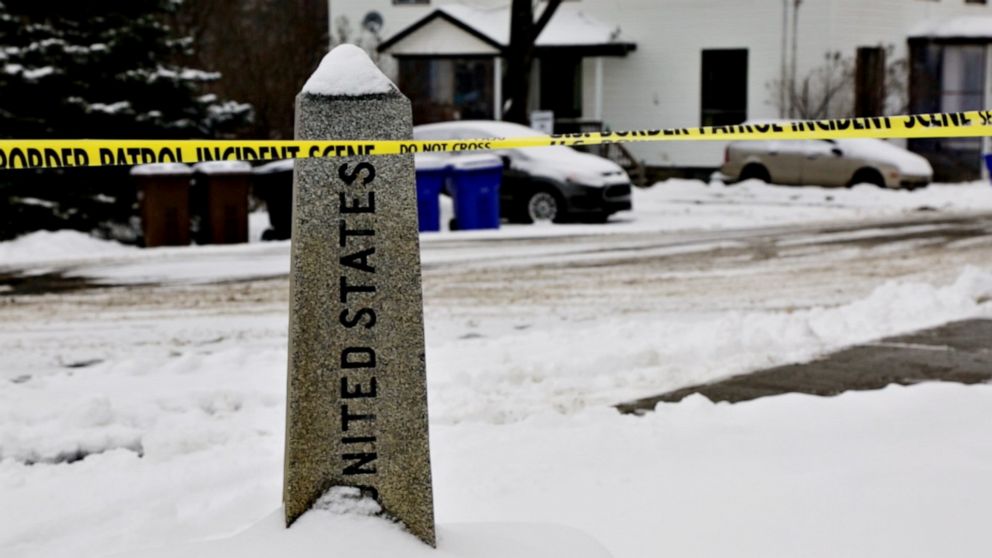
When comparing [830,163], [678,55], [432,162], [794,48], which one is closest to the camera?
[432,162]

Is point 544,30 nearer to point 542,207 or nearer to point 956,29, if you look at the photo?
point 956,29

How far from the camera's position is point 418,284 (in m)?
4.39

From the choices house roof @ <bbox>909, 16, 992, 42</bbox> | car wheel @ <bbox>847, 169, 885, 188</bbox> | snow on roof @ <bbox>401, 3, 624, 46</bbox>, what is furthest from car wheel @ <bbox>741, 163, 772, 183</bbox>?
house roof @ <bbox>909, 16, 992, 42</bbox>

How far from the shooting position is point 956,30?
115 feet

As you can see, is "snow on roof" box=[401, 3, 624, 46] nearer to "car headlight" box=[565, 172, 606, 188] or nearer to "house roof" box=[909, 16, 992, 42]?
"house roof" box=[909, 16, 992, 42]

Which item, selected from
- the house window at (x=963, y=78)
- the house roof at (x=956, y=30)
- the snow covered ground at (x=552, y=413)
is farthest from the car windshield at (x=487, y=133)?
the house window at (x=963, y=78)

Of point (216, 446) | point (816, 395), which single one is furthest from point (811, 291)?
point (216, 446)

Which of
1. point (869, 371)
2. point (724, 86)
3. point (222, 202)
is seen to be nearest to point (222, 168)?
point (222, 202)

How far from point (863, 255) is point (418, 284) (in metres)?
12.4

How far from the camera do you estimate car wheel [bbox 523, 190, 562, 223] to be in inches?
851

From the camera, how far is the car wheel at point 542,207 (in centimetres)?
2162

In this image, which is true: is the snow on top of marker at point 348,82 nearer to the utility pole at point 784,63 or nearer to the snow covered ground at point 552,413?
the snow covered ground at point 552,413

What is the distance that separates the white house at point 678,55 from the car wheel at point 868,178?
4.76m

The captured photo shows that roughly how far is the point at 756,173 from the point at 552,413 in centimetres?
2380
